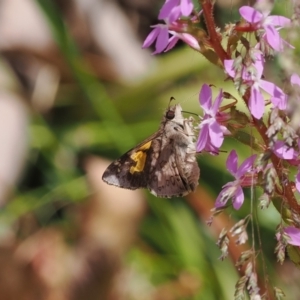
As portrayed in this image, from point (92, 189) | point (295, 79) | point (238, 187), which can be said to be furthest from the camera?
point (92, 189)

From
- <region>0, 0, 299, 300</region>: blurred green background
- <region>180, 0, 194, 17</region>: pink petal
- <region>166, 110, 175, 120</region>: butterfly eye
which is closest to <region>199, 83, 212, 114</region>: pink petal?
<region>180, 0, 194, 17</region>: pink petal

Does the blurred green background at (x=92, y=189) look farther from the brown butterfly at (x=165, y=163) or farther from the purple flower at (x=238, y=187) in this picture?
the purple flower at (x=238, y=187)

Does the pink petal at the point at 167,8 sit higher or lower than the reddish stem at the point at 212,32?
higher

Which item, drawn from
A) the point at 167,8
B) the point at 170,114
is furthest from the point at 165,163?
the point at 167,8

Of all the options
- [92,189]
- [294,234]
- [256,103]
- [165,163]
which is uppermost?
[256,103]

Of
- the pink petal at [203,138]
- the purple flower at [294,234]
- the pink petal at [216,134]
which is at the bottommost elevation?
the purple flower at [294,234]

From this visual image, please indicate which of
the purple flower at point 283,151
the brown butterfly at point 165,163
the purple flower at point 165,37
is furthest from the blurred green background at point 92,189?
the purple flower at point 283,151

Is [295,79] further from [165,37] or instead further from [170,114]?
[170,114]

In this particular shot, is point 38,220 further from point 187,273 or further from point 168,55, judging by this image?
point 168,55
